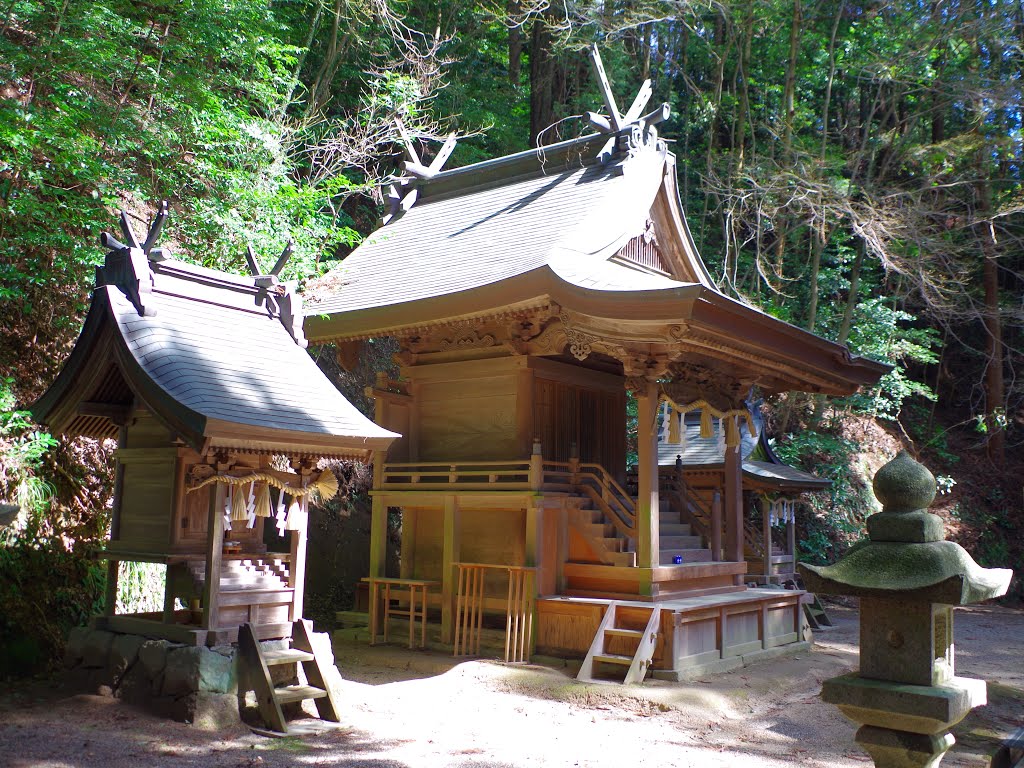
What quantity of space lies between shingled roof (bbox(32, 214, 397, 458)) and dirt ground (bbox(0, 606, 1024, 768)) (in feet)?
7.64

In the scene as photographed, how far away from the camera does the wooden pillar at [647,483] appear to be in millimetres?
10125

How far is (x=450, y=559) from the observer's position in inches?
434

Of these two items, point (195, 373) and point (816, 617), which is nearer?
point (195, 373)

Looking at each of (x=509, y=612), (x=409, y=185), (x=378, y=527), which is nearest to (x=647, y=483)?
(x=509, y=612)

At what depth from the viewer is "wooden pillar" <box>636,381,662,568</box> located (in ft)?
33.2

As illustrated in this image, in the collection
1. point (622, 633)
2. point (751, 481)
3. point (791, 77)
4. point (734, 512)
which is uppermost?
point (791, 77)

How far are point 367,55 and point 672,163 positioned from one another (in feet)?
34.2

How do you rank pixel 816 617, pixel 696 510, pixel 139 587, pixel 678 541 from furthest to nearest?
pixel 816 617
pixel 696 510
pixel 678 541
pixel 139 587

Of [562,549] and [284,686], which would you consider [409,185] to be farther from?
[284,686]

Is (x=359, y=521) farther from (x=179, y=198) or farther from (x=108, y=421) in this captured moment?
(x=108, y=421)

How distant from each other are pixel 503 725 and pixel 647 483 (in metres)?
3.73

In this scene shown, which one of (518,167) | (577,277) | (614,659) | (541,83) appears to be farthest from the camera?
(541,83)

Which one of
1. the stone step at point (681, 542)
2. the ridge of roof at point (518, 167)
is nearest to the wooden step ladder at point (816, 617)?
the stone step at point (681, 542)

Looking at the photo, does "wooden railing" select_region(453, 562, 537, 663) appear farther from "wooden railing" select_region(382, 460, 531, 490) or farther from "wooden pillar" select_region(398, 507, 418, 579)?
"wooden pillar" select_region(398, 507, 418, 579)
